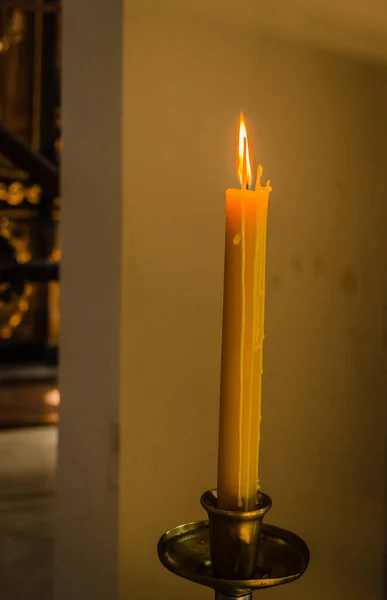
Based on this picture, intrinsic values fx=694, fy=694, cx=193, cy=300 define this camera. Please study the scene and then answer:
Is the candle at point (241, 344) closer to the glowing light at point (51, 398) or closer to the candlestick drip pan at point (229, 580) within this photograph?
the candlestick drip pan at point (229, 580)

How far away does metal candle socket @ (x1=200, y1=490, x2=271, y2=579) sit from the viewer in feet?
1.07

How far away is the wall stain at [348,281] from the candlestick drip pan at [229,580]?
29 cm

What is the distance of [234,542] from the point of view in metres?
0.33

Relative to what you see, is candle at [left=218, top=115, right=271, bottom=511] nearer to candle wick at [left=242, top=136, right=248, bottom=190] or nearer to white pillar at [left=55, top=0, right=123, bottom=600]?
candle wick at [left=242, top=136, right=248, bottom=190]

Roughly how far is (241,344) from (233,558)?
0.10 meters

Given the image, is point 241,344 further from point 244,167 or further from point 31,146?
point 31,146

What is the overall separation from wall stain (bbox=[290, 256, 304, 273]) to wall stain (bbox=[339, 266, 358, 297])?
4 centimetres

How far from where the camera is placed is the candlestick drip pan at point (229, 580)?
314mm

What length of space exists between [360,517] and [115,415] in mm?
253

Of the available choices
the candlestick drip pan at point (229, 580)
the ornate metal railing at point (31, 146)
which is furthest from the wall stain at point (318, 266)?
the ornate metal railing at point (31, 146)

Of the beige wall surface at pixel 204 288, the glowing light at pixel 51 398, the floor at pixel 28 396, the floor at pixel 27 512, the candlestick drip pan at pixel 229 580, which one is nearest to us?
the candlestick drip pan at pixel 229 580

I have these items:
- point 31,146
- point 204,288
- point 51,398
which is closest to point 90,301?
point 204,288

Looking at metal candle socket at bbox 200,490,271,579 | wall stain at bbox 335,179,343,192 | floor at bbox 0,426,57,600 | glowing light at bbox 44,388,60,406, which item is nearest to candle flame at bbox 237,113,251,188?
metal candle socket at bbox 200,490,271,579

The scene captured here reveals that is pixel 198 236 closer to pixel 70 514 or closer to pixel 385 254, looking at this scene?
pixel 385 254
